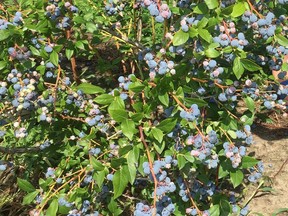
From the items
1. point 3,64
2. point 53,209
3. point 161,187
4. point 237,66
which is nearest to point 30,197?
point 53,209

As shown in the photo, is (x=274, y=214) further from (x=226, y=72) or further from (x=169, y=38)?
(x=169, y=38)

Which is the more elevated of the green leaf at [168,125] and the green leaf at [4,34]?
the green leaf at [4,34]

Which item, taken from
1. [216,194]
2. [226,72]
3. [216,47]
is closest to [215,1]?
[216,47]

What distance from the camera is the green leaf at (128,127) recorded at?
167 cm

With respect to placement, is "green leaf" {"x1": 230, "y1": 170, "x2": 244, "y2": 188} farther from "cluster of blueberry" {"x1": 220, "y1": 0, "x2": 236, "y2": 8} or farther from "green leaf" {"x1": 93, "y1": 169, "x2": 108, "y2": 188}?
"cluster of blueberry" {"x1": 220, "y1": 0, "x2": 236, "y2": 8}

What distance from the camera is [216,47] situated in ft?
5.57

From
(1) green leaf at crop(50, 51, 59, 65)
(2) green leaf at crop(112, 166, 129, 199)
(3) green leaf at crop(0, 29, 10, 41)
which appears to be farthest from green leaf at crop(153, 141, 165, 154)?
(3) green leaf at crop(0, 29, 10, 41)

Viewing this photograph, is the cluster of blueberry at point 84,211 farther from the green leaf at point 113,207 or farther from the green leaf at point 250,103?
the green leaf at point 250,103

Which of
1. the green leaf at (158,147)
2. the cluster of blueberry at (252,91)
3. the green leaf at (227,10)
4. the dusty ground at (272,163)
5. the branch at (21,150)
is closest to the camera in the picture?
the green leaf at (227,10)

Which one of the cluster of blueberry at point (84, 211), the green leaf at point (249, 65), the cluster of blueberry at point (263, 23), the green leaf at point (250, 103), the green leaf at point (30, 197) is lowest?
the cluster of blueberry at point (84, 211)

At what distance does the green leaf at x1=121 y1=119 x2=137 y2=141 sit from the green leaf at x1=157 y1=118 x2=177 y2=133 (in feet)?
0.40

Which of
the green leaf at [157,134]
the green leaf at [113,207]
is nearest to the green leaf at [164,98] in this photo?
the green leaf at [157,134]

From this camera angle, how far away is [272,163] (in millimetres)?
2836

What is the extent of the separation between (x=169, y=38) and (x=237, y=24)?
1.36ft
